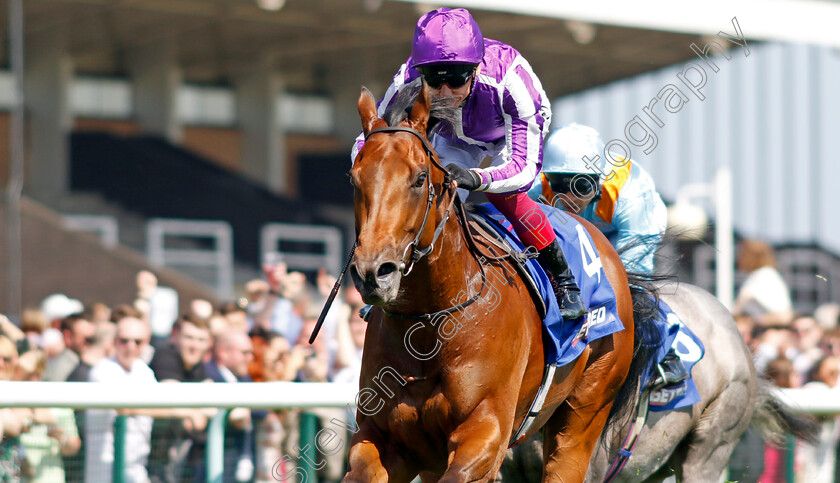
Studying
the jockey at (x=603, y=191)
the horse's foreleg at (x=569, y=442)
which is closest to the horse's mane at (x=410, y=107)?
the jockey at (x=603, y=191)

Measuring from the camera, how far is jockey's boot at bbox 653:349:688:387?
439 cm

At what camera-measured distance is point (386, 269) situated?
2611 mm

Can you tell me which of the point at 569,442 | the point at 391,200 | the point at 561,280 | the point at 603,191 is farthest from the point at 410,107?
the point at 603,191

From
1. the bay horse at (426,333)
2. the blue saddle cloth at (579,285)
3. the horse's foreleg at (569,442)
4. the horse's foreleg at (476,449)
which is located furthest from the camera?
the horse's foreleg at (569,442)

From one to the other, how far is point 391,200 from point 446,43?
2.07ft

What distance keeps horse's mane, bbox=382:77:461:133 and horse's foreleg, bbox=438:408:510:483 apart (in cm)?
93

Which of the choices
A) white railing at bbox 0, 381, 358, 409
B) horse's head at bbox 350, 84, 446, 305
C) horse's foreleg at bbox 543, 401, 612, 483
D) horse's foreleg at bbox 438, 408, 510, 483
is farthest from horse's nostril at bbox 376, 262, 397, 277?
white railing at bbox 0, 381, 358, 409

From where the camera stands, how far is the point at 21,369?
15.5 ft

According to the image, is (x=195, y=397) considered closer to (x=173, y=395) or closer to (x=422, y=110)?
(x=173, y=395)

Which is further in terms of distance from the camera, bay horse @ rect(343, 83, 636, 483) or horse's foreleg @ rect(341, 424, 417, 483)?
horse's foreleg @ rect(341, 424, 417, 483)

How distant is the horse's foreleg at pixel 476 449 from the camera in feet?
9.32

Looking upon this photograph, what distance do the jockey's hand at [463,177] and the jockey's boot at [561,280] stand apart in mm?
597

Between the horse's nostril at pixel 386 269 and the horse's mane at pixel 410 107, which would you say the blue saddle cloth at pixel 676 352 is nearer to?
the horse's mane at pixel 410 107

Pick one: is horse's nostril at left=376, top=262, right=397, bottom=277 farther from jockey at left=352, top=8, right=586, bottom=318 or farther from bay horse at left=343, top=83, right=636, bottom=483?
jockey at left=352, top=8, right=586, bottom=318
